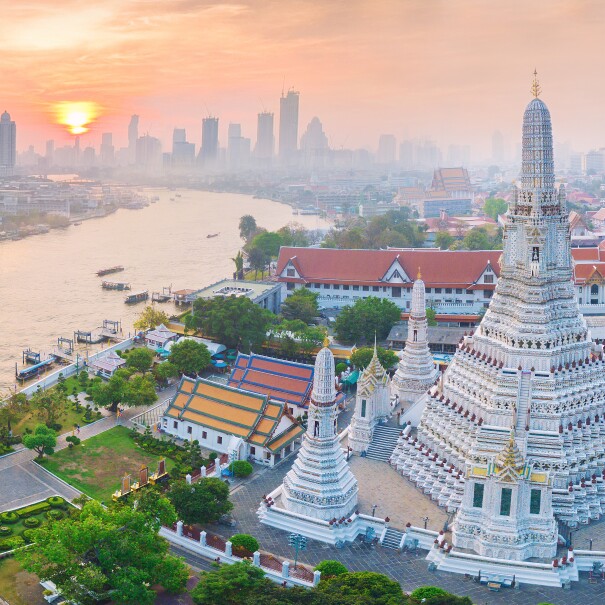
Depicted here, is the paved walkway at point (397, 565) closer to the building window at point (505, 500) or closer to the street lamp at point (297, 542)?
the street lamp at point (297, 542)

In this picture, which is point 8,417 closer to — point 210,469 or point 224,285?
point 210,469

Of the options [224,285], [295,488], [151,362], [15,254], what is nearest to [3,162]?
[15,254]

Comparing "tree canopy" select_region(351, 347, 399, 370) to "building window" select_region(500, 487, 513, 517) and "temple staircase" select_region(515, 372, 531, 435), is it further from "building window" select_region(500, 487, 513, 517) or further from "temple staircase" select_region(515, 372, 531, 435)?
"building window" select_region(500, 487, 513, 517)

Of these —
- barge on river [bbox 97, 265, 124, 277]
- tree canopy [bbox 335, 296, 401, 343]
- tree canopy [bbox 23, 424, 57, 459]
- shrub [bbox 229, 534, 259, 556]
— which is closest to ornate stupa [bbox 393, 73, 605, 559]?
shrub [bbox 229, 534, 259, 556]

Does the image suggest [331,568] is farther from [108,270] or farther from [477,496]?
[108,270]

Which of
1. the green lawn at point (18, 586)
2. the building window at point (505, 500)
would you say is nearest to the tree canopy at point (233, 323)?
the green lawn at point (18, 586)
